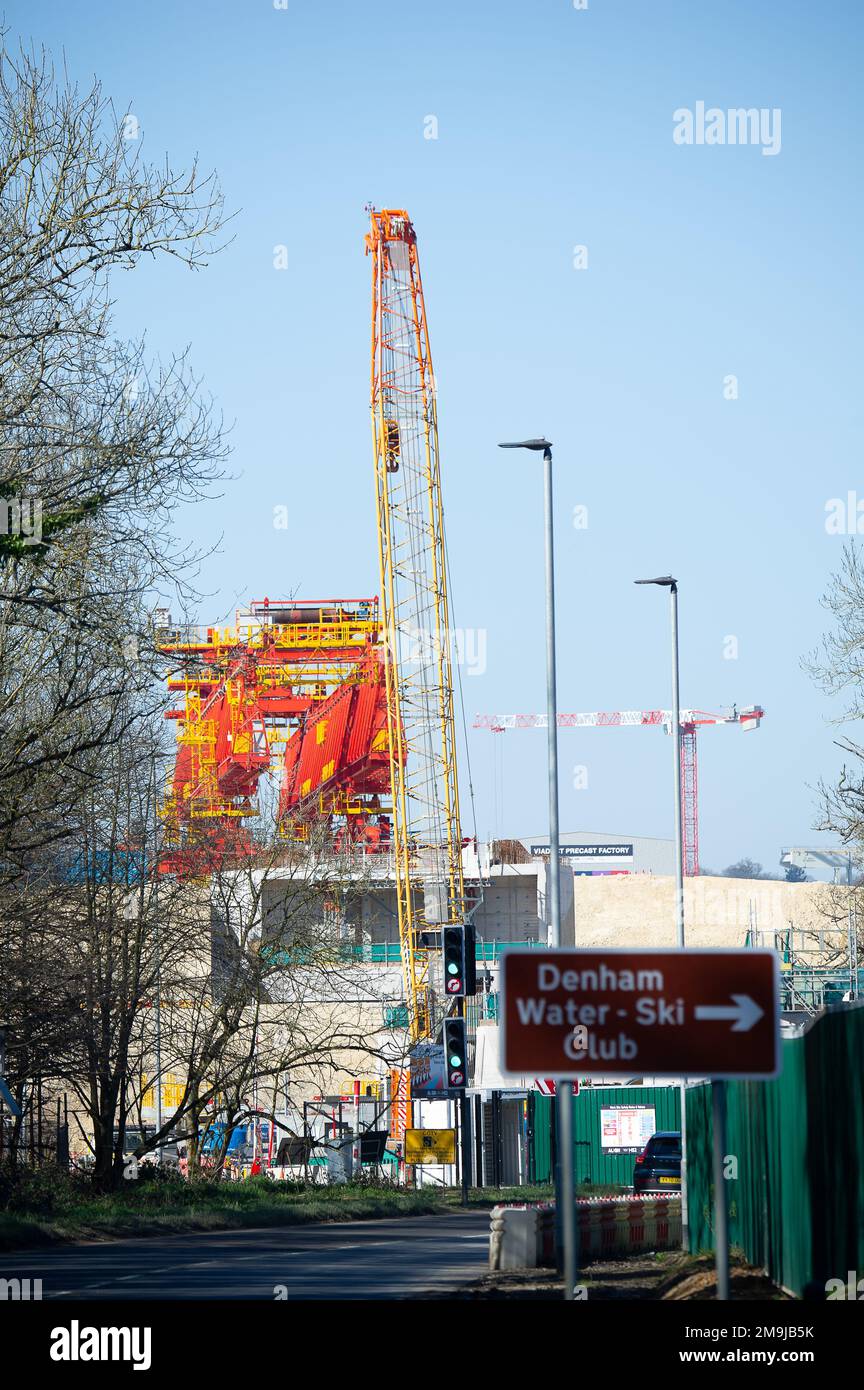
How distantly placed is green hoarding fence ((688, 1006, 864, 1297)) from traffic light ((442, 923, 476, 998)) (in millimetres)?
9876

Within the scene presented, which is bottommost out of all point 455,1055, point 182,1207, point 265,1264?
point 182,1207

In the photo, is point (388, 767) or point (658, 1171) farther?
point (388, 767)

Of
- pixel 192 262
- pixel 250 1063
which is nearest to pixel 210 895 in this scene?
pixel 250 1063

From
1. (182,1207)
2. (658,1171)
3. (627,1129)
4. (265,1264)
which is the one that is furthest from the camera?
(627,1129)

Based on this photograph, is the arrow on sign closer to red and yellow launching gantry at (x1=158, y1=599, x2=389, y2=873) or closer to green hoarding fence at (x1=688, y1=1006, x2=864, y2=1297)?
green hoarding fence at (x1=688, y1=1006, x2=864, y2=1297)

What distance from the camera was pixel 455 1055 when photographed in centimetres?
2853

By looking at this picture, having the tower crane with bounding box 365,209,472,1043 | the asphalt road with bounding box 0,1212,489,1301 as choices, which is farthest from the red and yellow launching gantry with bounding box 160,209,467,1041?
the asphalt road with bounding box 0,1212,489,1301

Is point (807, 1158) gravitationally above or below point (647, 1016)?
below

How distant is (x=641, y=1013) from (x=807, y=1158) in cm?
497

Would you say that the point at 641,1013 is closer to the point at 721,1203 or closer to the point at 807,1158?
the point at 721,1203

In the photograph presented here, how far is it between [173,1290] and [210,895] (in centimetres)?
2019

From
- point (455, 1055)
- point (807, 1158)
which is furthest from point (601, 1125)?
point (807, 1158)

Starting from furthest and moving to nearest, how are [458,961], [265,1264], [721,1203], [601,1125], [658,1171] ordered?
[601,1125] → [658,1171] → [458,961] → [265,1264] → [721,1203]
